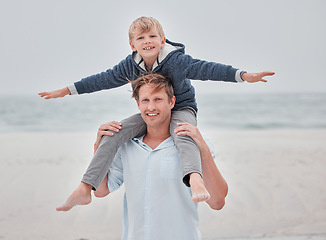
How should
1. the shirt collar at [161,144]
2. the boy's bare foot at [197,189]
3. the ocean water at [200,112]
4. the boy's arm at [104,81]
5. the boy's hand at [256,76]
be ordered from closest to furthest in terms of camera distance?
the boy's bare foot at [197,189]
the boy's hand at [256,76]
the shirt collar at [161,144]
the boy's arm at [104,81]
the ocean water at [200,112]

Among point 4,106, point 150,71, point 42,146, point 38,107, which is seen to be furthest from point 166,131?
point 4,106

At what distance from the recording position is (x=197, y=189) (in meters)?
1.83

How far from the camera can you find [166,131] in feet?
7.32

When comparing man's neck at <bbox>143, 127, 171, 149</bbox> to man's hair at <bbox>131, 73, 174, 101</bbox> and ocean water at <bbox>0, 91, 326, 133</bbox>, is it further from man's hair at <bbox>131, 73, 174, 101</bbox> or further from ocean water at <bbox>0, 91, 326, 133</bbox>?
ocean water at <bbox>0, 91, 326, 133</bbox>

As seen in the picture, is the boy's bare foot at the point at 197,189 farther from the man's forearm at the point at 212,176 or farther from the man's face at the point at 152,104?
the man's face at the point at 152,104

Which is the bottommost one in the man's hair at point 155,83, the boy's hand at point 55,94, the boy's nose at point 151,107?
the boy's nose at point 151,107

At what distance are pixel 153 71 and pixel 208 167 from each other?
616 millimetres

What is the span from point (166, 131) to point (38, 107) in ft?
79.6

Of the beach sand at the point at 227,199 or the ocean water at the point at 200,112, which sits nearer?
the beach sand at the point at 227,199

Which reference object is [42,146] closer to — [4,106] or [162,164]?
[162,164]

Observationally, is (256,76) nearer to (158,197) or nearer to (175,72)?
(175,72)

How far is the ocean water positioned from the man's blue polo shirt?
1605 cm

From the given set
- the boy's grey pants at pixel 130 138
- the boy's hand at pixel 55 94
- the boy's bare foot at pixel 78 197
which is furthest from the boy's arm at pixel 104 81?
the boy's bare foot at pixel 78 197

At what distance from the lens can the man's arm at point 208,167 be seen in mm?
2053
